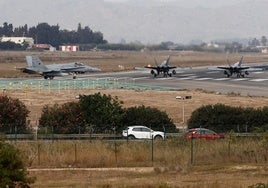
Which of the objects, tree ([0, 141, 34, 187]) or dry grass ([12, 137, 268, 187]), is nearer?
tree ([0, 141, 34, 187])

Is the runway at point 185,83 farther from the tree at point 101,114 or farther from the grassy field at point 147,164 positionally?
the grassy field at point 147,164

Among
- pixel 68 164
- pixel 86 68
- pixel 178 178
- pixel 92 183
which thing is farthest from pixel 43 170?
pixel 86 68

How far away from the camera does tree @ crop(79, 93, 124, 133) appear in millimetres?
48062

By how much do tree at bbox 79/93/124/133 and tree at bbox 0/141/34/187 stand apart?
23388mm

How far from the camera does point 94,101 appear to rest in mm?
49375

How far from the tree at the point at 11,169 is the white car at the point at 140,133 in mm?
21121

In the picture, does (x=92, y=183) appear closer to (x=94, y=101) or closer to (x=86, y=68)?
(x=94, y=101)

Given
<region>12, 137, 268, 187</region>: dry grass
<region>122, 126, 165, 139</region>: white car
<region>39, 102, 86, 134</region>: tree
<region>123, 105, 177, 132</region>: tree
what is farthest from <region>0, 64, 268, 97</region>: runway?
<region>12, 137, 268, 187</region>: dry grass

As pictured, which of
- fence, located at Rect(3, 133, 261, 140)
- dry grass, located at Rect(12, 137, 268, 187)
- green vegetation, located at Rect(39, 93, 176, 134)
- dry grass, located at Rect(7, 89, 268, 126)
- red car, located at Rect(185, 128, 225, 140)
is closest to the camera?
dry grass, located at Rect(12, 137, 268, 187)

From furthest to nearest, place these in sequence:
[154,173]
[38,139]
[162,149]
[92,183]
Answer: [38,139], [162,149], [154,173], [92,183]

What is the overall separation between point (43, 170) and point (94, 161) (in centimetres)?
347

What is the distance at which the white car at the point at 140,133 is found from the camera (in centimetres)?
4516

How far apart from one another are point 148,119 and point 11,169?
27000 mm

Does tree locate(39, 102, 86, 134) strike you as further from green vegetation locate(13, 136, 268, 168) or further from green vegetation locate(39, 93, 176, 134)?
green vegetation locate(13, 136, 268, 168)
